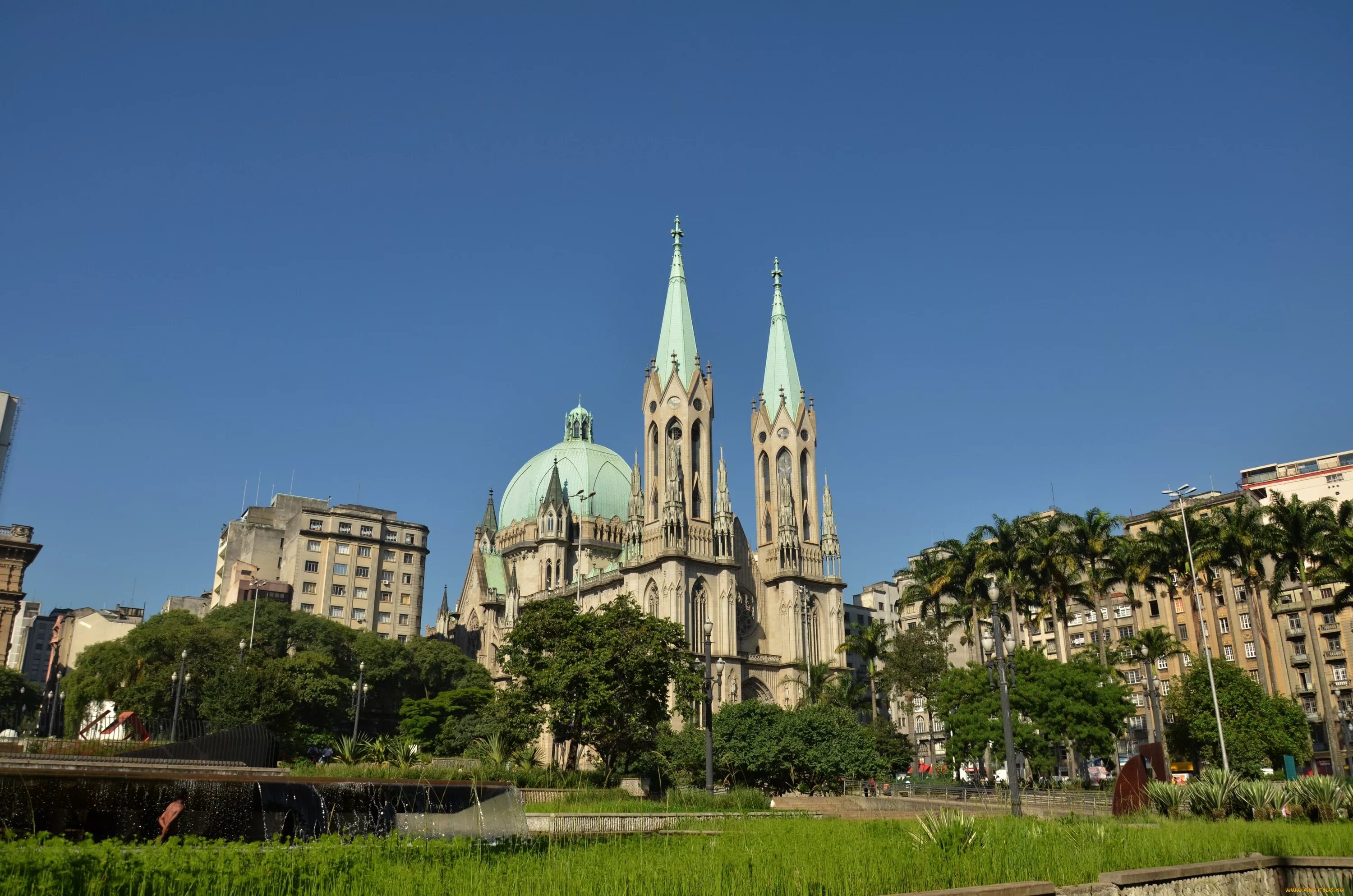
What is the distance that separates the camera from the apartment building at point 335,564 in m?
100

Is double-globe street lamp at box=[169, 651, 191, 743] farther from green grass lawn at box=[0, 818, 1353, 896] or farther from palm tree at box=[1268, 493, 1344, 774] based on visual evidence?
palm tree at box=[1268, 493, 1344, 774]

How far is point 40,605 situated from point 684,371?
151000 millimetres

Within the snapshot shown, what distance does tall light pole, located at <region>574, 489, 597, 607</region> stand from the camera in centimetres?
7869

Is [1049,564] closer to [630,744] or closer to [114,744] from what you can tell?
[630,744]

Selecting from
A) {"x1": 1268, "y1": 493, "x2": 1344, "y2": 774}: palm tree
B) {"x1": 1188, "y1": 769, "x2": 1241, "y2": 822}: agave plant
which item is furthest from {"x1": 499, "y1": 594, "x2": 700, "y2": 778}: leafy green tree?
{"x1": 1268, "y1": 493, "x2": 1344, "y2": 774}: palm tree

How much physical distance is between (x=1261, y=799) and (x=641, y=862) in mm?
15215

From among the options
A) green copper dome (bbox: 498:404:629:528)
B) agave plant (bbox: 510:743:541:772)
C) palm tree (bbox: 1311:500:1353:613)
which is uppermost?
green copper dome (bbox: 498:404:629:528)

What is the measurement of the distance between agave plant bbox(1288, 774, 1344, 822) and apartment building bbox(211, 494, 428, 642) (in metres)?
88.5

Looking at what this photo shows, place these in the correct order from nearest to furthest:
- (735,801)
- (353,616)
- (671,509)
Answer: (735,801)
(671,509)
(353,616)

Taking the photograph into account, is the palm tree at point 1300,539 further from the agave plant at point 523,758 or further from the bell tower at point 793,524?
the agave plant at point 523,758

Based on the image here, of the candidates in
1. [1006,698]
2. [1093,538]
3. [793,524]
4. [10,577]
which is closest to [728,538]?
[793,524]

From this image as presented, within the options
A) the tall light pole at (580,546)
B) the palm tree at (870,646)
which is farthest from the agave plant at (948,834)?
the tall light pole at (580,546)

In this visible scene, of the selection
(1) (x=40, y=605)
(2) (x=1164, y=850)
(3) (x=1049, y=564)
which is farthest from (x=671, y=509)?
(1) (x=40, y=605)

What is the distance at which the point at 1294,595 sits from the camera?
73.5 m
